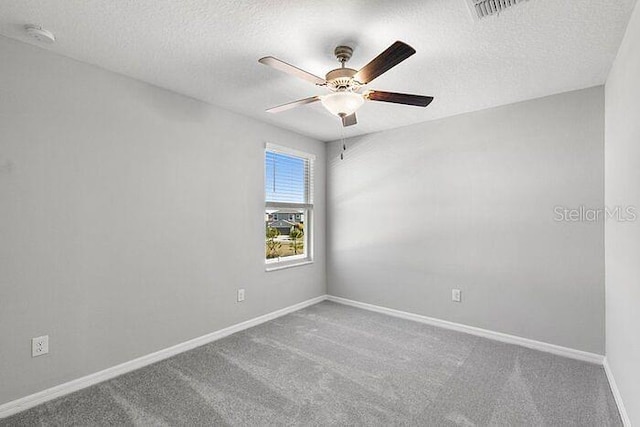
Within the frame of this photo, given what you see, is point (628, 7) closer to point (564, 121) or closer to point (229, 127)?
point (564, 121)

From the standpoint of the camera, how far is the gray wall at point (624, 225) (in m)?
1.67

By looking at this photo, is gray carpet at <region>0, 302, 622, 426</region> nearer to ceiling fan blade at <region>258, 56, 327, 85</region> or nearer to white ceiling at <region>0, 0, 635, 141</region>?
ceiling fan blade at <region>258, 56, 327, 85</region>

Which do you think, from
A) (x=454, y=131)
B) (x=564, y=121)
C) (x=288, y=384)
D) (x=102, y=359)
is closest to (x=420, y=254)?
(x=454, y=131)

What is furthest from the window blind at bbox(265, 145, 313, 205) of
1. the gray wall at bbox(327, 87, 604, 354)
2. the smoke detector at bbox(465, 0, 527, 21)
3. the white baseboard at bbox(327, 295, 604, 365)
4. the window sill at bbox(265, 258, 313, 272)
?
the smoke detector at bbox(465, 0, 527, 21)

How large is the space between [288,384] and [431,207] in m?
2.46

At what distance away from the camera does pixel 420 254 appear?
375cm

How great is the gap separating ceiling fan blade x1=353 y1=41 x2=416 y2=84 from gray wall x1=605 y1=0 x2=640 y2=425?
122 cm

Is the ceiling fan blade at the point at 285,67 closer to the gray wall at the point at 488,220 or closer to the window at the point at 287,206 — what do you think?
the gray wall at the point at 488,220

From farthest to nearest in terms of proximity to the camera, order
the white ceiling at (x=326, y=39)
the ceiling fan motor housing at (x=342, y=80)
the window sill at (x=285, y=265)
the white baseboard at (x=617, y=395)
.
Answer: the window sill at (x=285, y=265) < the ceiling fan motor housing at (x=342, y=80) < the white baseboard at (x=617, y=395) < the white ceiling at (x=326, y=39)

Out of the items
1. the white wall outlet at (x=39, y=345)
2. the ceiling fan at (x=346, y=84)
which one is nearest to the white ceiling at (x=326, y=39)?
the ceiling fan at (x=346, y=84)

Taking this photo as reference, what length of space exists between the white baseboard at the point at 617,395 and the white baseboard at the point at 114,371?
3086 mm

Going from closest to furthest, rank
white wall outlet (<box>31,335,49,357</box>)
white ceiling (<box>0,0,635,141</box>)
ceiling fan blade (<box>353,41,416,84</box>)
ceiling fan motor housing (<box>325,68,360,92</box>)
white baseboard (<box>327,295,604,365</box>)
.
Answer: ceiling fan blade (<box>353,41,416,84</box>) < white ceiling (<box>0,0,635,141</box>) < ceiling fan motor housing (<box>325,68,360,92</box>) < white wall outlet (<box>31,335,49,357</box>) < white baseboard (<box>327,295,604,365</box>)

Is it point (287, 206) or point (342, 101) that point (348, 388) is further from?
point (287, 206)

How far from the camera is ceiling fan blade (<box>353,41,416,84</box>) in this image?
A: 1575mm
